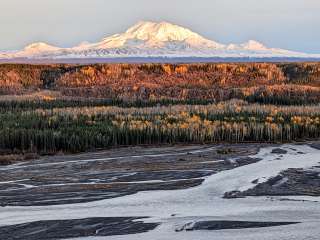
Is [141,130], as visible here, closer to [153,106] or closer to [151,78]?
[153,106]

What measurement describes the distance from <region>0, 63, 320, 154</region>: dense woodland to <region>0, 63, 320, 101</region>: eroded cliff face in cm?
10

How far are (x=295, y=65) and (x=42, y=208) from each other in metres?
56.3

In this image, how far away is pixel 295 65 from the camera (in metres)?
68.6

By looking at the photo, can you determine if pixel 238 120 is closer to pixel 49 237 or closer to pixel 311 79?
pixel 49 237

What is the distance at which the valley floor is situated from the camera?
13.3m

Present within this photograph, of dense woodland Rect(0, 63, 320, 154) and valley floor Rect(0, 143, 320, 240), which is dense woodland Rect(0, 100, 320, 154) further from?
valley floor Rect(0, 143, 320, 240)

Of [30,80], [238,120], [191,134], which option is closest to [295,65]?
[30,80]

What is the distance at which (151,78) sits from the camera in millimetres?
66938

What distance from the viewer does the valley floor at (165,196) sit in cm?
1330

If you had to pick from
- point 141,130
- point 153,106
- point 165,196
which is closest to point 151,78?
point 153,106

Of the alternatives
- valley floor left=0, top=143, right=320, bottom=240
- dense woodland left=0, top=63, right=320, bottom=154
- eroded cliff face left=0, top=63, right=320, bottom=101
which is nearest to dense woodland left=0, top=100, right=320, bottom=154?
dense woodland left=0, top=63, right=320, bottom=154

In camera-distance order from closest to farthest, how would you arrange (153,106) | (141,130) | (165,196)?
(165,196) → (141,130) → (153,106)

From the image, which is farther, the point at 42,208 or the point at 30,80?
the point at 30,80

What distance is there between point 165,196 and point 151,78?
50.8 metres
